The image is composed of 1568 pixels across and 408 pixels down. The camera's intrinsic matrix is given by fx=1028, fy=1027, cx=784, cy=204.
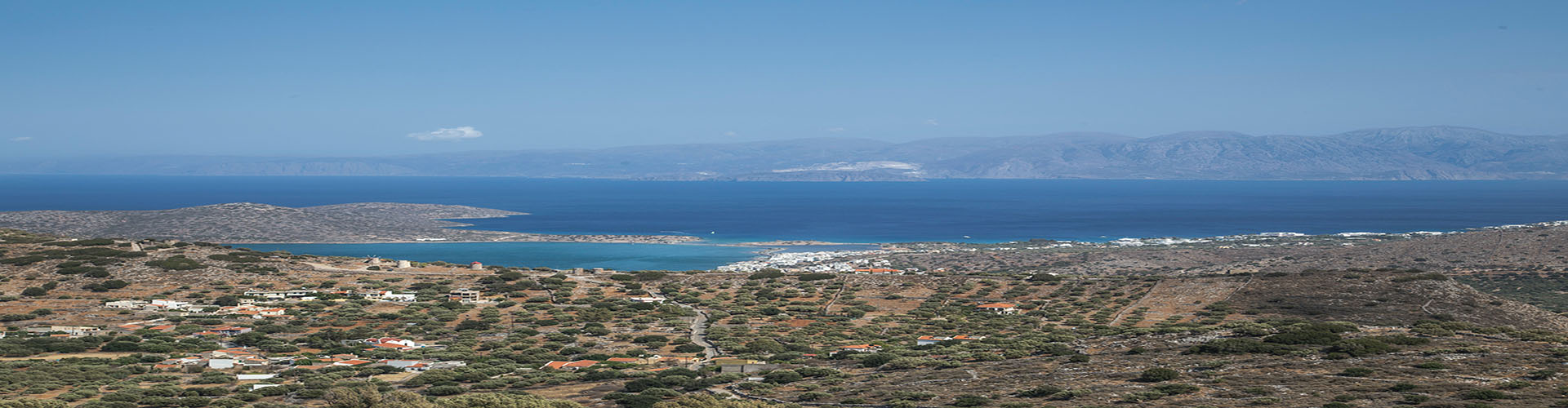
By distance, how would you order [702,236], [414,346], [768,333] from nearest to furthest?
1. [414,346]
2. [768,333]
3. [702,236]

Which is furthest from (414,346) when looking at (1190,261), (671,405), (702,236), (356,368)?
(702,236)

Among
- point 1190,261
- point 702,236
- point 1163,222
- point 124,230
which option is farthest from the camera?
point 1163,222

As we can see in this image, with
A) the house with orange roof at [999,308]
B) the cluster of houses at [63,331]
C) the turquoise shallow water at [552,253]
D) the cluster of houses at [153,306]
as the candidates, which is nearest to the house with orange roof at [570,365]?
the cluster of houses at [63,331]

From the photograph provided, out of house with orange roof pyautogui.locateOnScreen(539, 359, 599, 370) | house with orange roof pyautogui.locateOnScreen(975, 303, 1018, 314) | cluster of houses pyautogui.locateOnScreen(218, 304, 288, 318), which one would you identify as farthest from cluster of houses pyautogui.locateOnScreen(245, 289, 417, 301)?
house with orange roof pyautogui.locateOnScreen(975, 303, 1018, 314)

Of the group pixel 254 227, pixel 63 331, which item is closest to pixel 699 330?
pixel 63 331

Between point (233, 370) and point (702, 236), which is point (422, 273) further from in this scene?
point (702, 236)

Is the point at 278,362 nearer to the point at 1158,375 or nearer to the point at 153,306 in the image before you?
the point at 153,306

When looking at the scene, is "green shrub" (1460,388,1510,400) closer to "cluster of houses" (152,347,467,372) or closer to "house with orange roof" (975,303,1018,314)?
"cluster of houses" (152,347,467,372)
